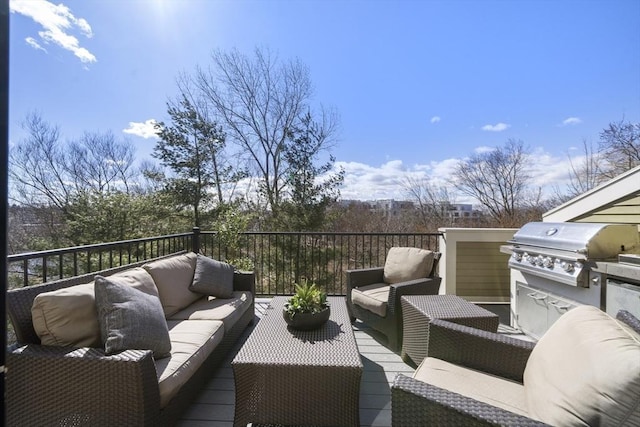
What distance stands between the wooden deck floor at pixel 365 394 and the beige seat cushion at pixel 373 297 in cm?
35

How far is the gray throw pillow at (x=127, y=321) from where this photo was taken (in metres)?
1.64

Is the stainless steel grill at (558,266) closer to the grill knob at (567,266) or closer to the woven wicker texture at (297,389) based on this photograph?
the grill knob at (567,266)

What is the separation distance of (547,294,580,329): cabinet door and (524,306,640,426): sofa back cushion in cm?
149

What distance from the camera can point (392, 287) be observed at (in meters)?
2.94

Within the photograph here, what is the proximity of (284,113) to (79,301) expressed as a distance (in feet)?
27.4

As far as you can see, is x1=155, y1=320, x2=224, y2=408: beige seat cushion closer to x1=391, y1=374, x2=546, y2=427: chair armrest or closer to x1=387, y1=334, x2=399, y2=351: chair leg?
x1=391, y1=374, x2=546, y2=427: chair armrest

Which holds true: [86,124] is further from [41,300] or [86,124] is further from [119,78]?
[41,300]

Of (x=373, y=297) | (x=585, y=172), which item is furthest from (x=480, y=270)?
(x=585, y=172)

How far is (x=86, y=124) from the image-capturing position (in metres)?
9.74

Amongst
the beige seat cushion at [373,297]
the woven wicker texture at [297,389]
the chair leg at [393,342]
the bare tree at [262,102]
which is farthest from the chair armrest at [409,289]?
the bare tree at [262,102]

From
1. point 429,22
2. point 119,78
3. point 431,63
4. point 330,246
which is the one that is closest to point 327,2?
point 429,22

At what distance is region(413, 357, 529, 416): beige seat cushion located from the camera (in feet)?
4.56

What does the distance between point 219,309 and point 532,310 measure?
308cm

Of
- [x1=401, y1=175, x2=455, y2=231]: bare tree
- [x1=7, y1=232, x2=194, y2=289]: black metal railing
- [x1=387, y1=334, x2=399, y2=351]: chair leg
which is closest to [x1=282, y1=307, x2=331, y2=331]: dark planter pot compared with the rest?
[x1=387, y1=334, x2=399, y2=351]: chair leg
